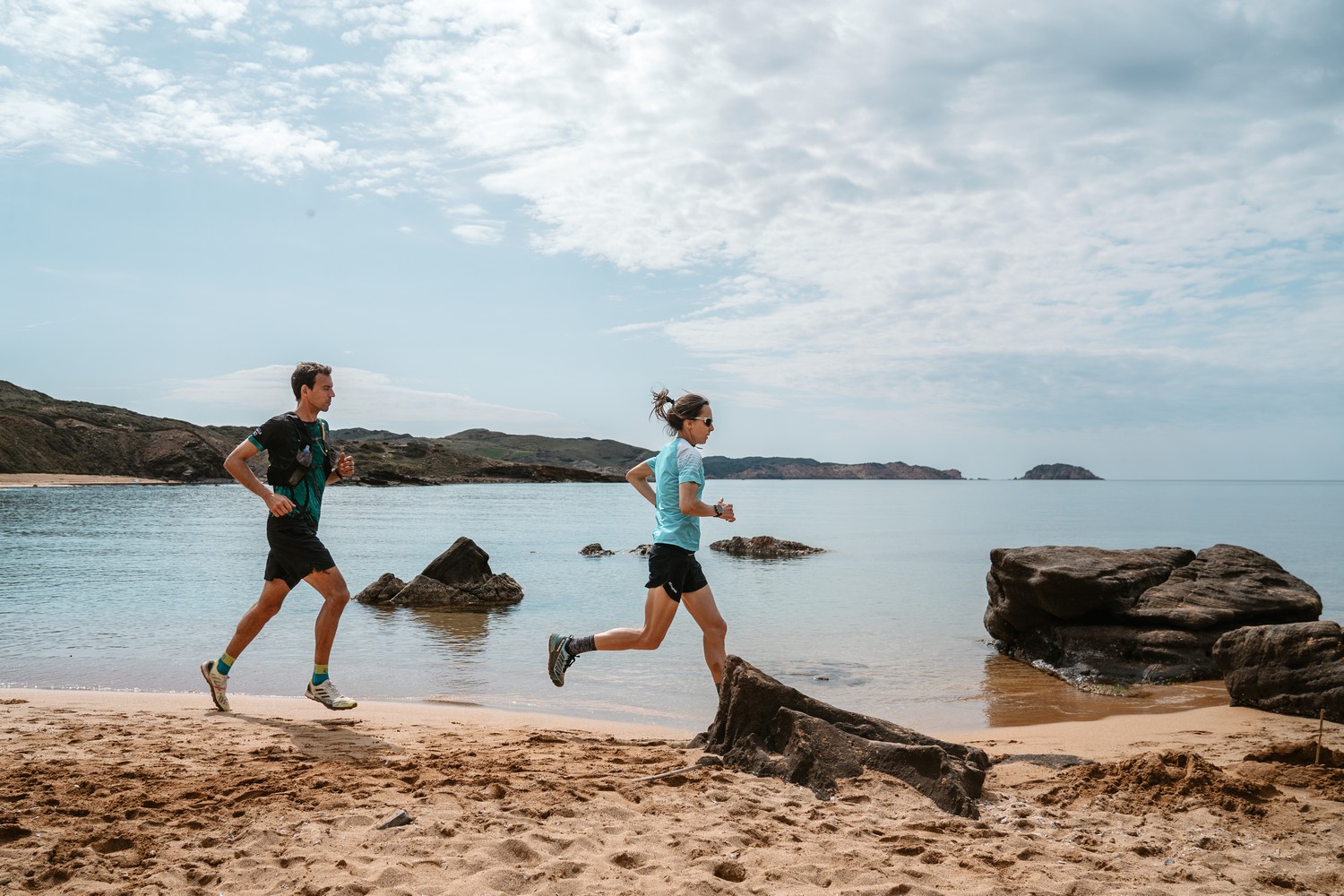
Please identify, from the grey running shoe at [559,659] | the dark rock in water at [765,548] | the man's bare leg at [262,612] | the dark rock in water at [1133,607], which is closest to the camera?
the man's bare leg at [262,612]

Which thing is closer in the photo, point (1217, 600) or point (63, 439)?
point (1217, 600)

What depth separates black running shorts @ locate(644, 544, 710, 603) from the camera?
634 cm

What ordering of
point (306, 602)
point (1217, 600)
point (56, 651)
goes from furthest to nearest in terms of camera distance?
point (306, 602), point (1217, 600), point (56, 651)

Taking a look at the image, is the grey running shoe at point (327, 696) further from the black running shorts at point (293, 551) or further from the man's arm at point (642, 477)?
the man's arm at point (642, 477)

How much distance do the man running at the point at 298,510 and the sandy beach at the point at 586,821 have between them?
0.71m

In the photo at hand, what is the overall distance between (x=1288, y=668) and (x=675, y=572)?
5.56 meters

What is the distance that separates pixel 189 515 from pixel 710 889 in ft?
145

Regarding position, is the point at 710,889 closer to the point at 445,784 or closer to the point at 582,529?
the point at 445,784

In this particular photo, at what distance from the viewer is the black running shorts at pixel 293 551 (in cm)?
641

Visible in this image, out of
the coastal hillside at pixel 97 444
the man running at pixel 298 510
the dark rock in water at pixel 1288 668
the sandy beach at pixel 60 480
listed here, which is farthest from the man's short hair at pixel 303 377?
the coastal hillside at pixel 97 444

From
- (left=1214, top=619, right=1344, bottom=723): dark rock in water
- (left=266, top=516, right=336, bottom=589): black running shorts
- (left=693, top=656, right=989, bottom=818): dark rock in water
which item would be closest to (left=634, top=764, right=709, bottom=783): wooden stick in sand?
(left=693, top=656, right=989, bottom=818): dark rock in water

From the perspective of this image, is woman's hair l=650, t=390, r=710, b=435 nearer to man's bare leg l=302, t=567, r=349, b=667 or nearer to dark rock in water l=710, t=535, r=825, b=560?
man's bare leg l=302, t=567, r=349, b=667

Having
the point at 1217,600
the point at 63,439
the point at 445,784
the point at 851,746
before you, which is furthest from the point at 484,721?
the point at 63,439

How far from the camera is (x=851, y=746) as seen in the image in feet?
16.9
